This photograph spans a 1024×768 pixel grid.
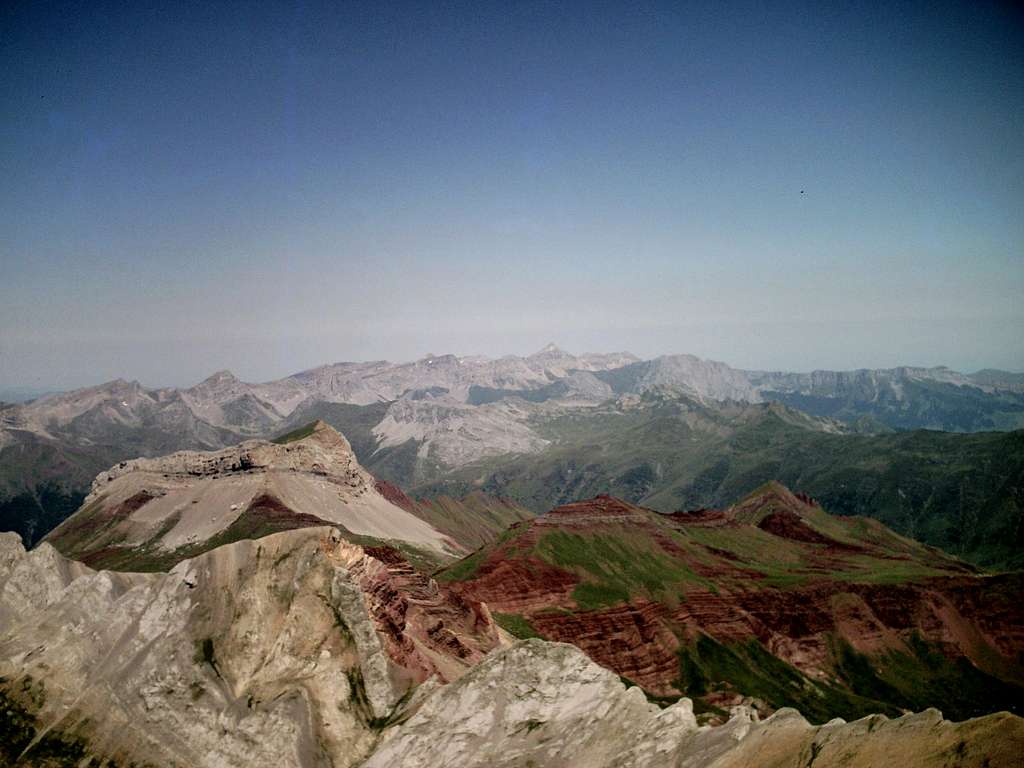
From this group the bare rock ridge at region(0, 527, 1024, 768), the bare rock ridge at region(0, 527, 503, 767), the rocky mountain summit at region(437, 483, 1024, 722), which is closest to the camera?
the bare rock ridge at region(0, 527, 1024, 768)

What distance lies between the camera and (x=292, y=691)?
61906 millimetres

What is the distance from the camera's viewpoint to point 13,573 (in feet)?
261

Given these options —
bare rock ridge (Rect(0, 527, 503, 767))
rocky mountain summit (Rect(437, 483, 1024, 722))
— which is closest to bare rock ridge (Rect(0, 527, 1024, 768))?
bare rock ridge (Rect(0, 527, 503, 767))

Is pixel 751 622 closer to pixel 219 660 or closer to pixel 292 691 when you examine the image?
pixel 292 691

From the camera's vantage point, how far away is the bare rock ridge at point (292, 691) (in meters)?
50.3

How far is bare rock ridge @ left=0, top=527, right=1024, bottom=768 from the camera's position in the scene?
165 ft

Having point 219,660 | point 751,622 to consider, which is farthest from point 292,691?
point 751,622

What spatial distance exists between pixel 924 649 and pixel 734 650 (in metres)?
62.5

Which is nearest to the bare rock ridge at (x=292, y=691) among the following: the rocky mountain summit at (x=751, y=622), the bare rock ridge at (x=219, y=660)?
the bare rock ridge at (x=219, y=660)

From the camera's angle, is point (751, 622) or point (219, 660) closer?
point (219, 660)

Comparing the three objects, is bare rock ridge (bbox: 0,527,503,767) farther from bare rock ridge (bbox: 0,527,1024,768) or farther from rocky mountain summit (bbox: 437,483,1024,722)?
rocky mountain summit (bbox: 437,483,1024,722)

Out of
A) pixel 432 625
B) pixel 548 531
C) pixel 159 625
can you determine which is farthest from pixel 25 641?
pixel 548 531

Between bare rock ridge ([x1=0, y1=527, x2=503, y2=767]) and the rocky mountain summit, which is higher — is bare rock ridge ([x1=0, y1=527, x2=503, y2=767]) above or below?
above

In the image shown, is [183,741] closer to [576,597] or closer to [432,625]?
[432,625]
